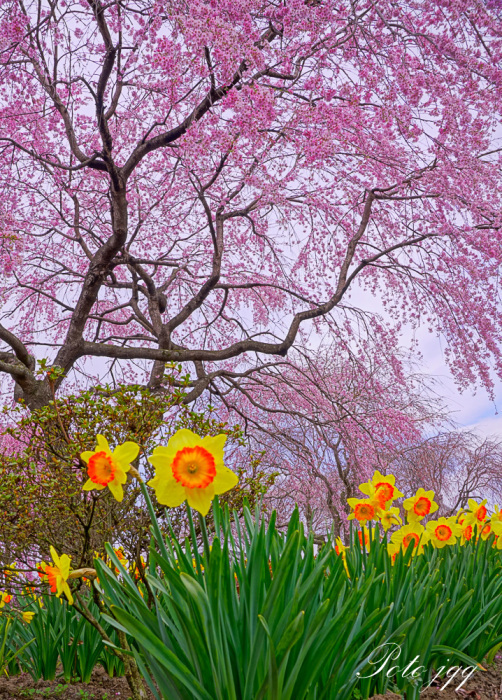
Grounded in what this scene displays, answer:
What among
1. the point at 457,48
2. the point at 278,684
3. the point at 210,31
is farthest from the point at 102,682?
the point at 457,48

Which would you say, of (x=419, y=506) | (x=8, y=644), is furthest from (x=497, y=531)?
(x=8, y=644)

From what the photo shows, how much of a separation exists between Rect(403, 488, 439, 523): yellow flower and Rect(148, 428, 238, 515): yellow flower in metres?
1.72

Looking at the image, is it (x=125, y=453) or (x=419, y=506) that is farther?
(x=419, y=506)

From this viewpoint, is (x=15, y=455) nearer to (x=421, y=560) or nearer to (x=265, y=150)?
(x=421, y=560)

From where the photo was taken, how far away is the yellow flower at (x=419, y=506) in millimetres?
2943

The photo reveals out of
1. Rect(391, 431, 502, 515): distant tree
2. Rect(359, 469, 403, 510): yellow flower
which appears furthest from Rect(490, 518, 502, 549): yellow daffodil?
Rect(391, 431, 502, 515): distant tree

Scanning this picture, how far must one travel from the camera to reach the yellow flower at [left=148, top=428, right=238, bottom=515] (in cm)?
154

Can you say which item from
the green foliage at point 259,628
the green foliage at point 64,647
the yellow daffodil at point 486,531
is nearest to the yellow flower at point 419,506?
the green foliage at point 259,628

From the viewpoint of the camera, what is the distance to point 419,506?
2975mm

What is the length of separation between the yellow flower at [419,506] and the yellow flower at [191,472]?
67.8 inches

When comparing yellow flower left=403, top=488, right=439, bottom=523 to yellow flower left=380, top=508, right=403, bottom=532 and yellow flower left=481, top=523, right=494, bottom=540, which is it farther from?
yellow flower left=481, top=523, right=494, bottom=540

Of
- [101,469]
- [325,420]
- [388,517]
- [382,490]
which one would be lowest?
[388,517]

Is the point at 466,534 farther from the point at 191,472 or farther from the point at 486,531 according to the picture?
the point at 191,472

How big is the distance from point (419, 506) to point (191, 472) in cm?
182
